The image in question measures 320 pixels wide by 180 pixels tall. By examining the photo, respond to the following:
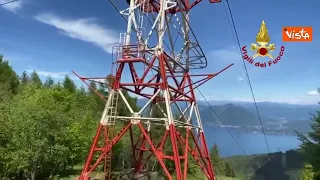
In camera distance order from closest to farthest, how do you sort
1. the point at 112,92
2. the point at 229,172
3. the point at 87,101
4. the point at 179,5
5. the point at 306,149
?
the point at 112,92 < the point at 179,5 < the point at 306,149 < the point at 229,172 < the point at 87,101

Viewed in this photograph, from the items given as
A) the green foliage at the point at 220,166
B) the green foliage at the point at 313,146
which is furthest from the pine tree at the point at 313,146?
the green foliage at the point at 220,166

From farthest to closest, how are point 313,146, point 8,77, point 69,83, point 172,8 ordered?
point 69,83 → point 8,77 → point 313,146 → point 172,8

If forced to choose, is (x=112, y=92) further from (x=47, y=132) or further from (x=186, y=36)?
(x=47, y=132)

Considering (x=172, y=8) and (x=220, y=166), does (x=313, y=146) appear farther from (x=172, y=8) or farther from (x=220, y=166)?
(x=220, y=166)

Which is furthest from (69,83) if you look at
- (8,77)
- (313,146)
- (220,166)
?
(313,146)

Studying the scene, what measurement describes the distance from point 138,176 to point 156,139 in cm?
1650

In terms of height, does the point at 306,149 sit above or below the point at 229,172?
above

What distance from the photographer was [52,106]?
88.1 feet

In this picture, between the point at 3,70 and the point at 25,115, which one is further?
the point at 3,70

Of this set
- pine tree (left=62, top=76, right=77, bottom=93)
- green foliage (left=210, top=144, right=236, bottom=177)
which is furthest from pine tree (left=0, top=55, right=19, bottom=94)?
green foliage (left=210, top=144, right=236, bottom=177)

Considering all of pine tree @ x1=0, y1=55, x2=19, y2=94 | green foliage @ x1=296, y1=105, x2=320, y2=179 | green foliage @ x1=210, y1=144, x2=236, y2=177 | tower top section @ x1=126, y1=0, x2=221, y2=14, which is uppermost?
pine tree @ x1=0, y1=55, x2=19, y2=94

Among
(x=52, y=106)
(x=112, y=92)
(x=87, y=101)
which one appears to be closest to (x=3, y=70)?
(x=87, y=101)

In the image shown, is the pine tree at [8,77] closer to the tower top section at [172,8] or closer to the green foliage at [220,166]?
the green foliage at [220,166]

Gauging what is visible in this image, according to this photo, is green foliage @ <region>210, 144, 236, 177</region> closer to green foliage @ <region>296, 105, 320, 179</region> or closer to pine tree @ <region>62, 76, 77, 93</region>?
green foliage @ <region>296, 105, 320, 179</region>
